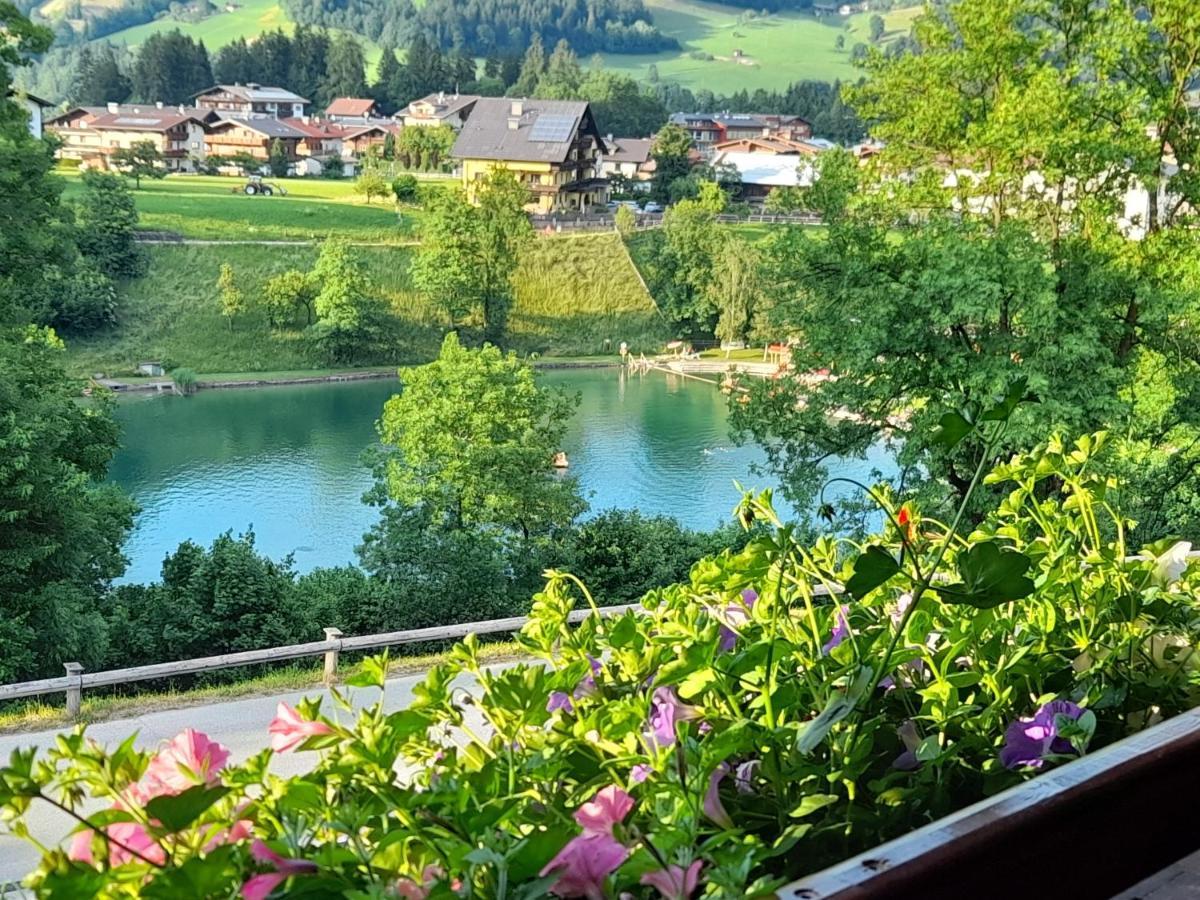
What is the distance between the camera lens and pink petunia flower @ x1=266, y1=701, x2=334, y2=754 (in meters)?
0.57

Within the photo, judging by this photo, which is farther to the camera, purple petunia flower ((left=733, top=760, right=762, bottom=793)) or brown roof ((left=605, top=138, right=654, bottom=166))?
brown roof ((left=605, top=138, right=654, bottom=166))

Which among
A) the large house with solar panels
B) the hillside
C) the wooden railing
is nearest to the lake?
the wooden railing

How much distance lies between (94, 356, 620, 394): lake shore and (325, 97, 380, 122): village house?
24.1 metres

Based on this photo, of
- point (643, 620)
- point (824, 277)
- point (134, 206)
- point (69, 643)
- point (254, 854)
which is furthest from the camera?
point (134, 206)

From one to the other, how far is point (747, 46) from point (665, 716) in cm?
7857

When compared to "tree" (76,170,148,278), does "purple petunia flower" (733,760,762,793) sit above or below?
above

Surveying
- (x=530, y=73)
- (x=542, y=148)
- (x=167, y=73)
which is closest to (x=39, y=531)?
(x=542, y=148)

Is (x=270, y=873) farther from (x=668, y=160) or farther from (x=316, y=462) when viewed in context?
(x=668, y=160)

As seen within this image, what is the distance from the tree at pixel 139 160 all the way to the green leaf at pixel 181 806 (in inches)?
1491

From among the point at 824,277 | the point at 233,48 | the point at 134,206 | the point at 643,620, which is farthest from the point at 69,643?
the point at 233,48

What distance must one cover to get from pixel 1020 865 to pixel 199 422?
20.4 meters

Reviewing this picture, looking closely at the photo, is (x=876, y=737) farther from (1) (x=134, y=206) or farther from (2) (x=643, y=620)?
(1) (x=134, y=206)

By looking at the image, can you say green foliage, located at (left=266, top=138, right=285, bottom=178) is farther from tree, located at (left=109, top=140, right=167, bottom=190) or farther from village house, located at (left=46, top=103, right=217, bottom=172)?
tree, located at (left=109, top=140, right=167, bottom=190)

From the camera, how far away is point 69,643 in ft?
24.7
